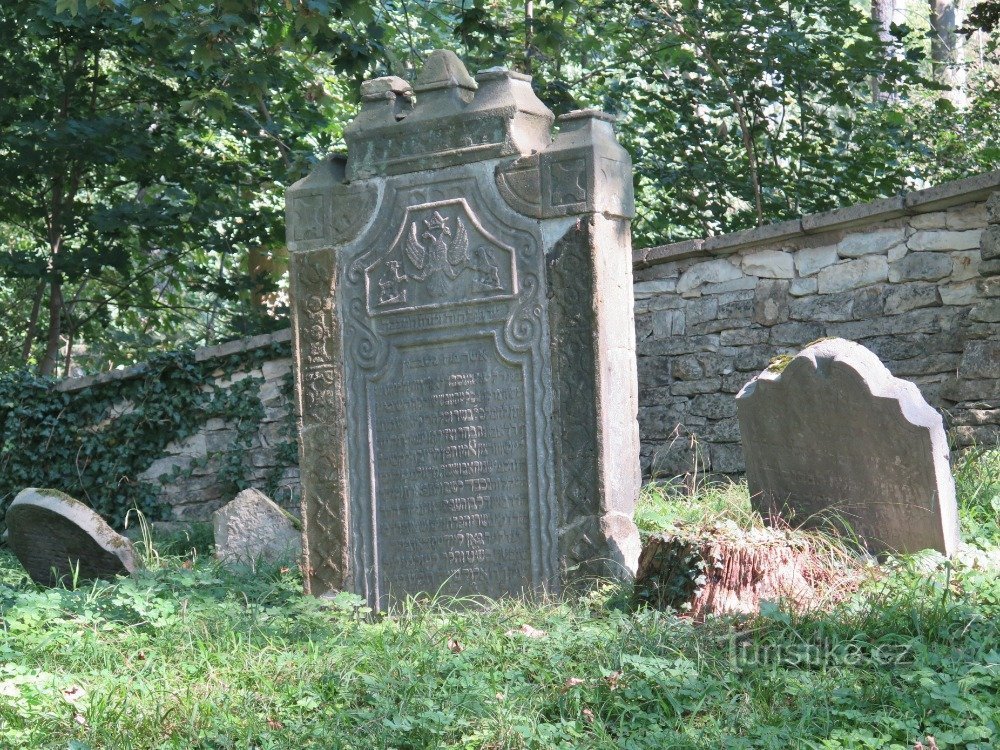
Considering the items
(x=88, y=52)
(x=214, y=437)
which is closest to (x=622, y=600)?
(x=214, y=437)

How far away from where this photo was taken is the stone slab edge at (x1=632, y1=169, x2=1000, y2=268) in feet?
21.3

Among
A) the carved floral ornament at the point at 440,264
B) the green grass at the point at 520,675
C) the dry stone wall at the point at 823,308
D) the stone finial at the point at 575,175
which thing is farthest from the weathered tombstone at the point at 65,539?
the dry stone wall at the point at 823,308

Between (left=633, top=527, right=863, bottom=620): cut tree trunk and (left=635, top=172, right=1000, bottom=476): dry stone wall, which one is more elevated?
(left=635, top=172, right=1000, bottom=476): dry stone wall

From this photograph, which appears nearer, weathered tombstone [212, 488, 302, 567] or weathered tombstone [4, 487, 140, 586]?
weathered tombstone [4, 487, 140, 586]

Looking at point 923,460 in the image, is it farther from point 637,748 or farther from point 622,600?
point 637,748

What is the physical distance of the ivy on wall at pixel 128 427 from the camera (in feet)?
27.5

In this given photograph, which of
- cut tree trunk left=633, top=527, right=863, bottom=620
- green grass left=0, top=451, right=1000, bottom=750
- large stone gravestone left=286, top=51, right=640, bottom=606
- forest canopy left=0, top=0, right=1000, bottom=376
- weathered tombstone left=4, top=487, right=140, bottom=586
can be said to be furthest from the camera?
forest canopy left=0, top=0, right=1000, bottom=376

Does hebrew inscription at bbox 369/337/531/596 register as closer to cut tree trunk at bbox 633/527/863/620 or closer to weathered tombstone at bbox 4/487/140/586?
cut tree trunk at bbox 633/527/863/620

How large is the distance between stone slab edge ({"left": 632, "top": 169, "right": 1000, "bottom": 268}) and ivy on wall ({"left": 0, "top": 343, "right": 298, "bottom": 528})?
2.69 meters

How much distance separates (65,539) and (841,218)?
176 inches

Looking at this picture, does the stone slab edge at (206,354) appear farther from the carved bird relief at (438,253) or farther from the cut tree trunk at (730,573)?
the cut tree trunk at (730,573)

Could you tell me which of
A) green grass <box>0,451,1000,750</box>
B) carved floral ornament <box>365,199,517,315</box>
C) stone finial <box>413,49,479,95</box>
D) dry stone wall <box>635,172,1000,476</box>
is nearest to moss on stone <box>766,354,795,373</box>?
green grass <box>0,451,1000,750</box>

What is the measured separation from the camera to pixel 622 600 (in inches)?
181

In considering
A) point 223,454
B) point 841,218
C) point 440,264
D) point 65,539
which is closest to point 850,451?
point 440,264
